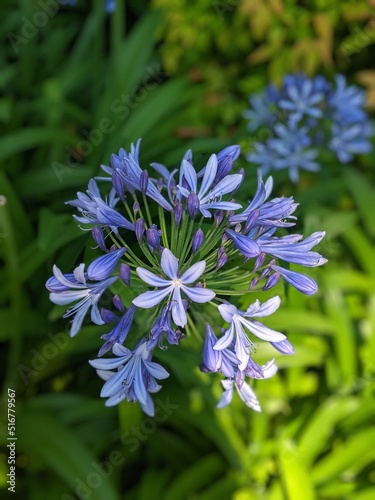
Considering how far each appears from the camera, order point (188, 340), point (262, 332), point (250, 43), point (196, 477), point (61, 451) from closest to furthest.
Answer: point (262, 332) < point (188, 340) < point (61, 451) < point (196, 477) < point (250, 43)

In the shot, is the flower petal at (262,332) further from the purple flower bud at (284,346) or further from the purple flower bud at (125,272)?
the purple flower bud at (125,272)

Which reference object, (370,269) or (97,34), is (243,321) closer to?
(370,269)

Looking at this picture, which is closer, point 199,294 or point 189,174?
point 199,294

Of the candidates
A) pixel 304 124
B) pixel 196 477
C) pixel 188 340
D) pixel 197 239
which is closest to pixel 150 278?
pixel 197 239

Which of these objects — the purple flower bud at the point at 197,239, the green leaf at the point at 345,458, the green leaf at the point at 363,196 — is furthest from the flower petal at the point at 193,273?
the green leaf at the point at 363,196

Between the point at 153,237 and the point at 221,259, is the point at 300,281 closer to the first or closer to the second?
the point at 221,259

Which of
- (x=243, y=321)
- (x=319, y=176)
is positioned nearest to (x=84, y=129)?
(x=319, y=176)
